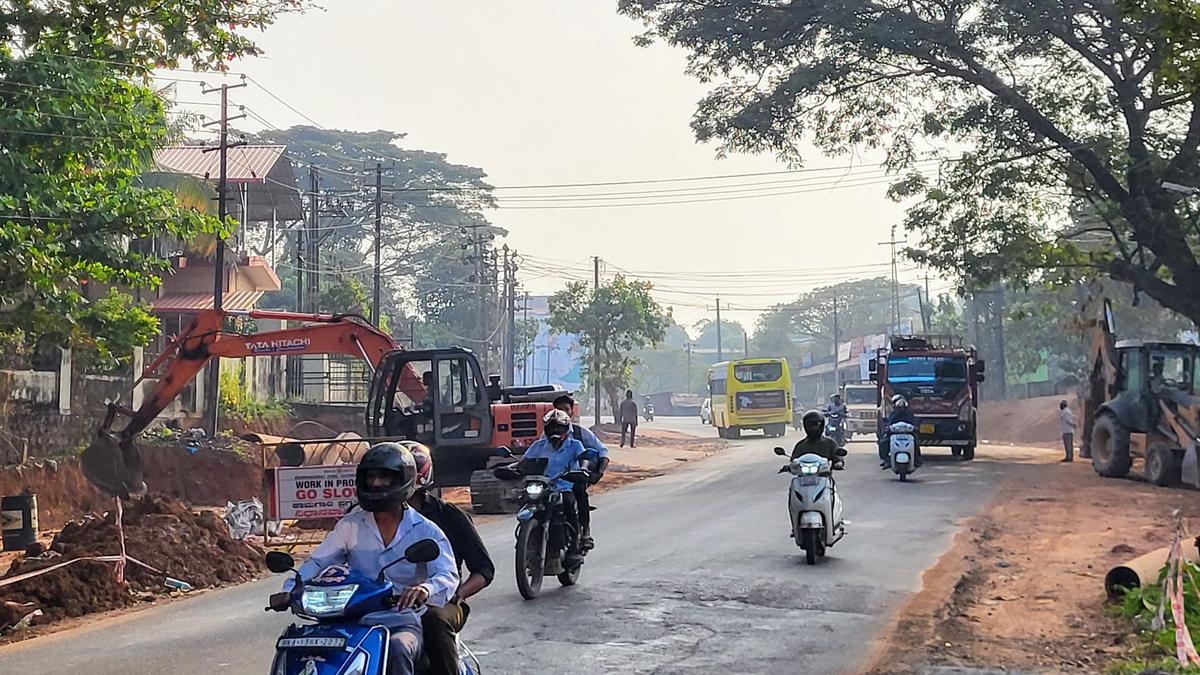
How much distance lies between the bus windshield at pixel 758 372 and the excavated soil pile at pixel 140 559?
1555 inches

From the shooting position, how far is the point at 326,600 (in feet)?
16.0

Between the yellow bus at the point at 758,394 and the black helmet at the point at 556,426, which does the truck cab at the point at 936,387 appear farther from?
the yellow bus at the point at 758,394

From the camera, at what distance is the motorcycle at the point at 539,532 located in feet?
35.6

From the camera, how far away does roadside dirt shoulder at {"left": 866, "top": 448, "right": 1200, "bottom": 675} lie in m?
9.03

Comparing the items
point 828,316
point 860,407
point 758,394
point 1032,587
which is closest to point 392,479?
point 1032,587

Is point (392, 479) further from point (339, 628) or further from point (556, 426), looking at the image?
point (556, 426)

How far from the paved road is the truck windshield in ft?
105

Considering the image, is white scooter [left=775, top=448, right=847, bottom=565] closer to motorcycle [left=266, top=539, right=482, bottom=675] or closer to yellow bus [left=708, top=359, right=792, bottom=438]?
motorcycle [left=266, top=539, right=482, bottom=675]

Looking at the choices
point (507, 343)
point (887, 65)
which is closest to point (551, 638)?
point (887, 65)

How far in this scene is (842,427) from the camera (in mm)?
36688

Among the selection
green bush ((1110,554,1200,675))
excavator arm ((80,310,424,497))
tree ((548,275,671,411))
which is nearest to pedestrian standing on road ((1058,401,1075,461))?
excavator arm ((80,310,424,497))

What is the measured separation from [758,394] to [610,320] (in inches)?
311

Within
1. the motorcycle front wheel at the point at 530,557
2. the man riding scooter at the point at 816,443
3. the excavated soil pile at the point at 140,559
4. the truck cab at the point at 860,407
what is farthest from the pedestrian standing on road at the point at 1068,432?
the motorcycle front wheel at the point at 530,557

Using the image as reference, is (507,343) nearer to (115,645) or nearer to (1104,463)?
(1104,463)
